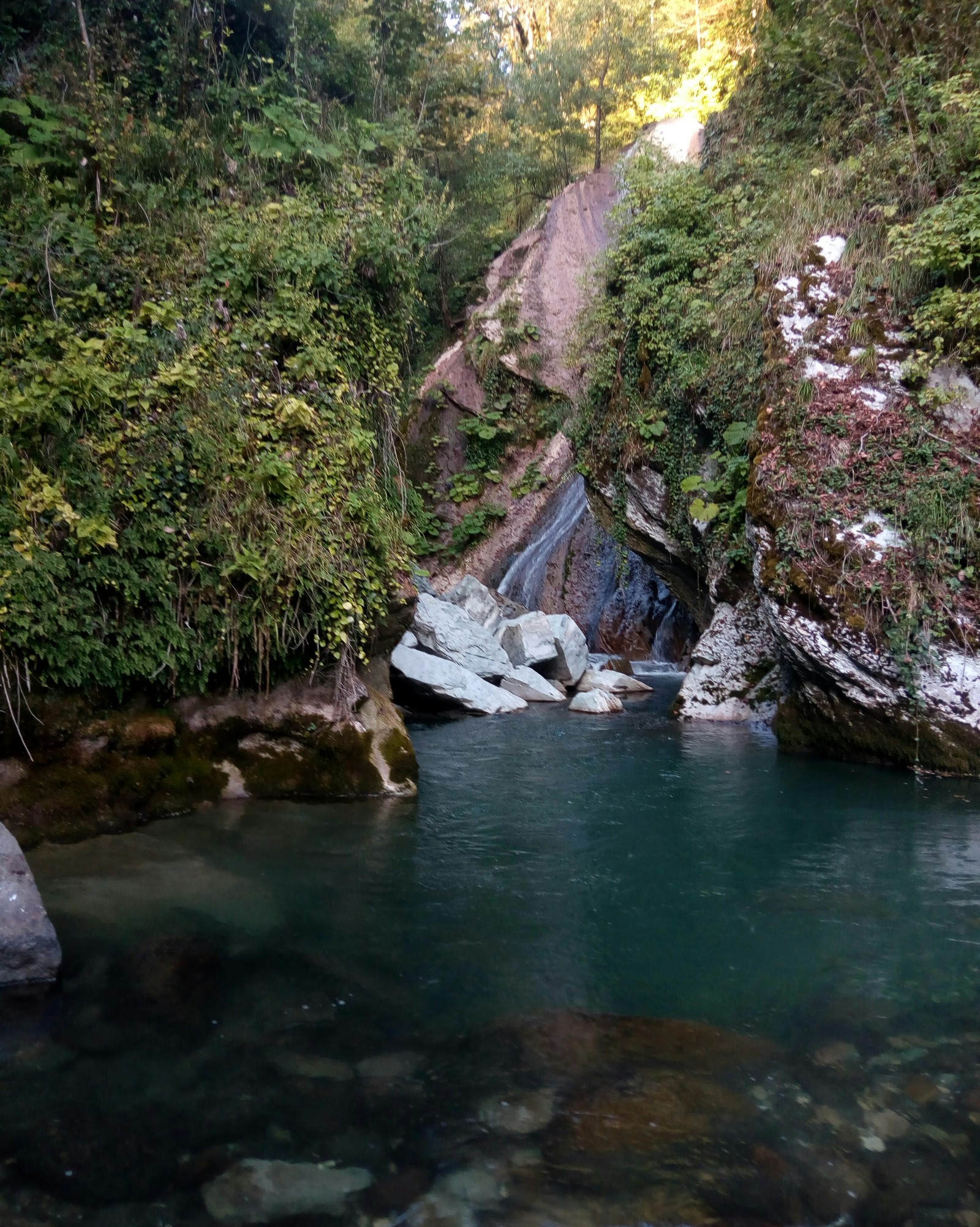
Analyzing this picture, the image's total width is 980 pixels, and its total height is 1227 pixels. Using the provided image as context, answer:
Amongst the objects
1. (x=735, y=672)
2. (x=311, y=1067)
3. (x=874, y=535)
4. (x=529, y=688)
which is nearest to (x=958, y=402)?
(x=874, y=535)

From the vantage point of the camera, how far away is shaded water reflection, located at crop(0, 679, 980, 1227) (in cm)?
260

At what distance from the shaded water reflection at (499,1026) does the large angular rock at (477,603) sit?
7.71 m

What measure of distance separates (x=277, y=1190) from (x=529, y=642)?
35.5 feet

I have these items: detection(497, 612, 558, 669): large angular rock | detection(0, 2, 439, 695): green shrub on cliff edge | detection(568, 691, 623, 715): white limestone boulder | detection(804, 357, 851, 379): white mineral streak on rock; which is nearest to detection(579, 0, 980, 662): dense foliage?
detection(804, 357, 851, 379): white mineral streak on rock

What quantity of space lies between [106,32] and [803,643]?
9.83 meters

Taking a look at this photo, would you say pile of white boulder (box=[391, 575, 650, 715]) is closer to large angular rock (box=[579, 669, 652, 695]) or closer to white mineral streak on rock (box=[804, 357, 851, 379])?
large angular rock (box=[579, 669, 652, 695])

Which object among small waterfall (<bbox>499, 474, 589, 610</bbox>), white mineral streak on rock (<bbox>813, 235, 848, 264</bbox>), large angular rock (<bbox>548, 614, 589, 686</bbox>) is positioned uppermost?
white mineral streak on rock (<bbox>813, 235, 848, 264</bbox>)

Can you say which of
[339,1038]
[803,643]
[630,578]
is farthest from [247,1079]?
[630,578]

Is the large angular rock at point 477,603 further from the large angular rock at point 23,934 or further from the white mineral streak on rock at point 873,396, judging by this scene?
the large angular rock at point 23,934

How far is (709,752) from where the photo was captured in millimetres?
8672

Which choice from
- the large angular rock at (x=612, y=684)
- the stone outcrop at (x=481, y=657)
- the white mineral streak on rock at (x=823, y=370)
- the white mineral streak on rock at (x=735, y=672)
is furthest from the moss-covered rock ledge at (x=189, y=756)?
the large angular rock at (x=612, y=684)

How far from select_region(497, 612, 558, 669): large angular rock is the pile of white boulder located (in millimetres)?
12

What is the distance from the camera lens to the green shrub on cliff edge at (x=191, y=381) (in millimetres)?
5609

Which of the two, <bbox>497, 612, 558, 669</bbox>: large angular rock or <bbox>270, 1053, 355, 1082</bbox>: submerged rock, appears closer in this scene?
<bbox>270, 1053, 355, 1082</bbox>: submerged rock
